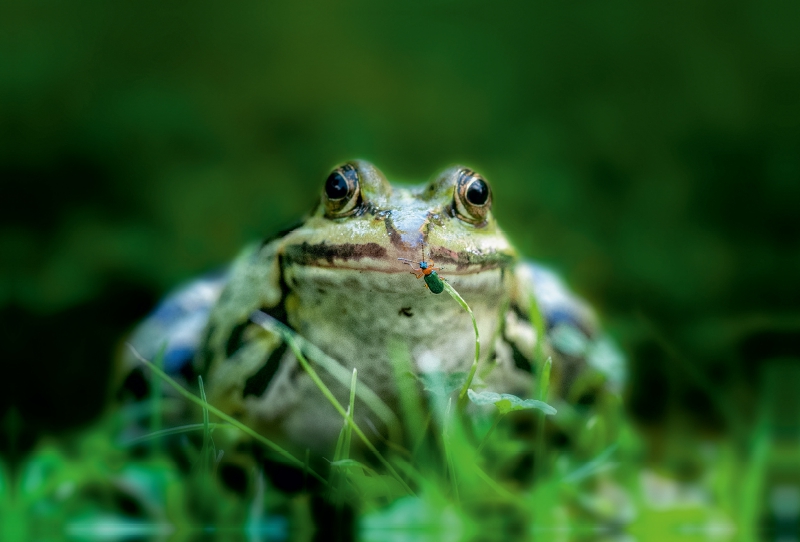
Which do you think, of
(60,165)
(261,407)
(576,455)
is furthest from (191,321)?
(60,165)

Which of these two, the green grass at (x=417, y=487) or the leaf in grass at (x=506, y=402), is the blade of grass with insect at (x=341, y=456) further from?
the leaf in grass at (x=506, y=402)

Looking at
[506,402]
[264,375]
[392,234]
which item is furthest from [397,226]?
[264,375]

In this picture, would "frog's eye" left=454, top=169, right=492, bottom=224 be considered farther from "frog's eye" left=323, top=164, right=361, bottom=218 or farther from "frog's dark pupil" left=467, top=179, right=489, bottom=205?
"frog's eye" left=323, top=164, right=361, bottom=218

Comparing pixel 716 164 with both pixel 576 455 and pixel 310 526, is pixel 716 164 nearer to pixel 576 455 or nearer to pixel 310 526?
pixel 576 455

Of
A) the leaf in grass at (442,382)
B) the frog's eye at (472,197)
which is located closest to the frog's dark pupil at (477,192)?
the frog's eye at (472,197)

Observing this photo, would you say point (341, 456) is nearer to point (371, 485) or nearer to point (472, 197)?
point (371, 485)

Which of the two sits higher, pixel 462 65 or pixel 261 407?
pixel 462 65
